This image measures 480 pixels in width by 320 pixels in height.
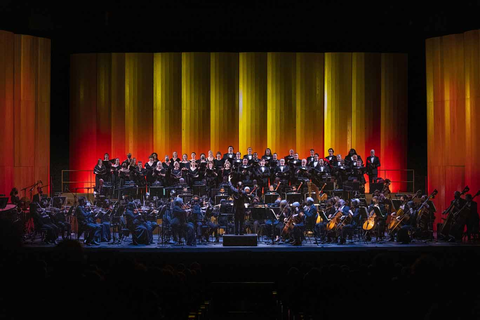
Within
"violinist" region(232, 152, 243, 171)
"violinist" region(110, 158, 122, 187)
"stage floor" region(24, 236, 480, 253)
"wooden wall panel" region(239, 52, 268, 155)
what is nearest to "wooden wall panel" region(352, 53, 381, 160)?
"wooden wall panel" region(239, 52, 268, 155)

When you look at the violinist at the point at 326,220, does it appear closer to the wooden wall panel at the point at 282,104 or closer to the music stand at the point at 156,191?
the music stand at the point at 156,191

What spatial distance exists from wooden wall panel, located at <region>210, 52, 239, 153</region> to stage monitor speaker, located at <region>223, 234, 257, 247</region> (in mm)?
6880

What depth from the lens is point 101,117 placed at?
17125 millimetres

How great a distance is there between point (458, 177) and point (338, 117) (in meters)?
4.34

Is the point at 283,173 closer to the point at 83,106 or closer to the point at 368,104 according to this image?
the point at 368,104

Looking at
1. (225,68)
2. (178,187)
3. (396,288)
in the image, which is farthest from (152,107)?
(396,288)

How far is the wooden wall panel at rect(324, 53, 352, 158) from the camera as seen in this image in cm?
1717

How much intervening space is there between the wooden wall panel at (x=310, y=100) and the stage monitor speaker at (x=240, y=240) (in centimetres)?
711

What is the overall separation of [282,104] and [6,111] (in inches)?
329

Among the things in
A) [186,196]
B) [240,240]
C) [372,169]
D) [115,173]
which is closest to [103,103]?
[115,173]

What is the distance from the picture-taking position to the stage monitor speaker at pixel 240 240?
10781 millimetres

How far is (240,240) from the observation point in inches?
425

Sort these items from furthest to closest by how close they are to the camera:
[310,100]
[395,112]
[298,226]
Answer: [310,100] < [395,112] < [298,226]

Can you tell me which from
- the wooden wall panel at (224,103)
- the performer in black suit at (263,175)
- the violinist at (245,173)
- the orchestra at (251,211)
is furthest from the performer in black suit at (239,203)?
the wooden wall panel at (224,103)
